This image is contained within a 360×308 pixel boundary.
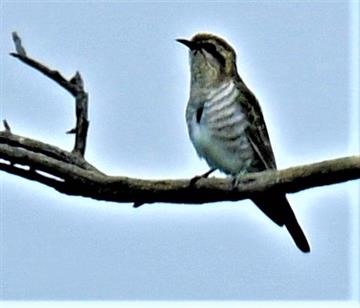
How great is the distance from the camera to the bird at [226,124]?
622 centimetres

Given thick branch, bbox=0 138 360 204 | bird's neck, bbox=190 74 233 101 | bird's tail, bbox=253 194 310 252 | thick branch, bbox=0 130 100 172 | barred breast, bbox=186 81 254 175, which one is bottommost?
thick branch, bbox=0 138 360 204

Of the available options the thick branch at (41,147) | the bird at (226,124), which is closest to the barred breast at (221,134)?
the bird at (226,124)

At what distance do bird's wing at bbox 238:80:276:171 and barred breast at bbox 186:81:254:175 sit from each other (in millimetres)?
38

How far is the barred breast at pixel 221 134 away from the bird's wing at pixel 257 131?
0.12ft

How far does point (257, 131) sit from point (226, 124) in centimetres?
24

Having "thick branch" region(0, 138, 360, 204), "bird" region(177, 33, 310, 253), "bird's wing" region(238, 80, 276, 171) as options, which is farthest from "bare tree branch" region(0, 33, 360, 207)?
"bird's wing" region(238, 80, 276, 171)

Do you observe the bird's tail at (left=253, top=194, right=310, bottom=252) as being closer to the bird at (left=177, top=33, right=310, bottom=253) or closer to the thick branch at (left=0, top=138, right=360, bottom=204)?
the bird at (left=177, top=33, right=310, bottom=253)

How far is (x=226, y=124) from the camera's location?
20.6 feet

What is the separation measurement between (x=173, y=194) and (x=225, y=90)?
7.56ft

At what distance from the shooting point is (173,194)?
4312 mm

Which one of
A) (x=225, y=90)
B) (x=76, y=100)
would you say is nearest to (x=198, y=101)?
(x=225, y=90)

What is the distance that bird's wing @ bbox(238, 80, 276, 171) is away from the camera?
20.8 ft

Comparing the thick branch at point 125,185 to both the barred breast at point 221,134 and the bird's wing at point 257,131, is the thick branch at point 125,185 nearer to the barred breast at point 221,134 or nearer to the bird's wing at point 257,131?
the barred breast at point 221,134

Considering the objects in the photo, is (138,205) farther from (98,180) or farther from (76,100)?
(76,100)
